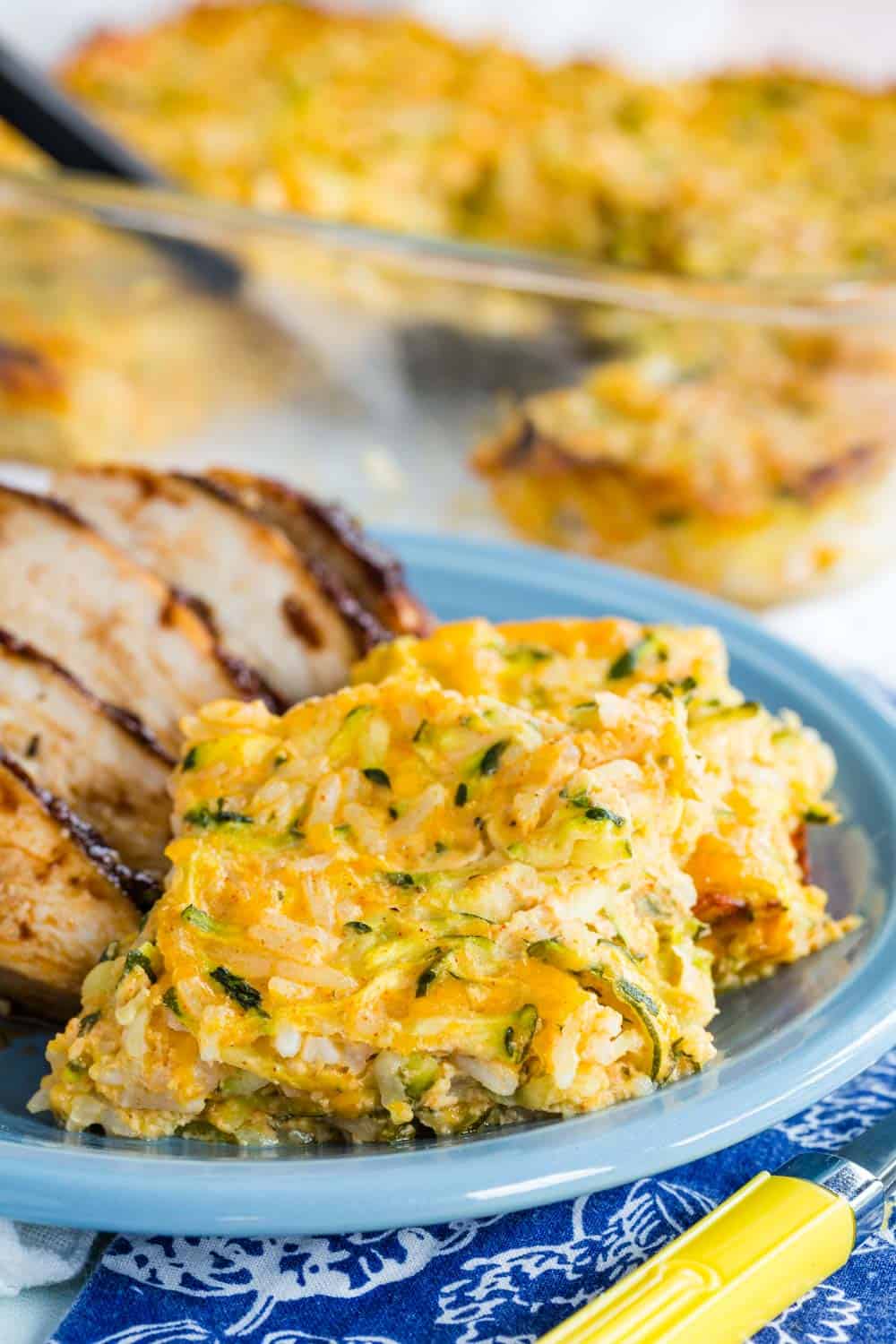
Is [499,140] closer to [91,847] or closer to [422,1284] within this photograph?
[91,847]

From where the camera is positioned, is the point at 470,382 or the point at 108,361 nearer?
the point at 470,382

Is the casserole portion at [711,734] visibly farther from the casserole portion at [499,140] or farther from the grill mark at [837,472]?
the casserole portion at [499,140]

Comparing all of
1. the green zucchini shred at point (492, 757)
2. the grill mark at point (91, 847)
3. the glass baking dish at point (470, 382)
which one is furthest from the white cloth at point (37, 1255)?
the glass baking dish at point (470, 382)

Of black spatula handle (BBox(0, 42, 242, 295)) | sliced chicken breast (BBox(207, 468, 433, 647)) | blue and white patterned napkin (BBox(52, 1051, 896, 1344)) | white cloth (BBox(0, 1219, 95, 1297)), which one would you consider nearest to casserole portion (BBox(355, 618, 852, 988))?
sliced chicken breast (BBox(207, 468, 433, 647))

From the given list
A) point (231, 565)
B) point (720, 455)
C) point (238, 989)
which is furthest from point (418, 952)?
point (720, 455)

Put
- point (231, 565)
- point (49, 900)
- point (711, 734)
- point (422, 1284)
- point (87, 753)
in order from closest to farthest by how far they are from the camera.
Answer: point (422, 1284) < point (49, 900) < point (711, 734) < point (87, 753) < point (231, 565)

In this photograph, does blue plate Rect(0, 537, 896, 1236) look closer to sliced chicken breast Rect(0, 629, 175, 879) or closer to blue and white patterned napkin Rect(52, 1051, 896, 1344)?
Answer: blue and white patterned napkin Rect(52, 1051, 896, 1344)

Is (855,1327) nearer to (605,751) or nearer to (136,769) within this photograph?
(605,751)

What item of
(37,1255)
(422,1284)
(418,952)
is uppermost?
(418,952)
